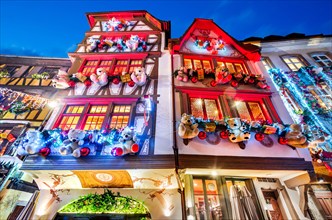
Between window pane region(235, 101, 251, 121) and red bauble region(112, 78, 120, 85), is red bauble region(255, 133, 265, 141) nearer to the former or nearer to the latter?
window pane region(235, 101, 251, 121)

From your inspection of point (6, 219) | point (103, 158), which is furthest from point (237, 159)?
point (6, 219)

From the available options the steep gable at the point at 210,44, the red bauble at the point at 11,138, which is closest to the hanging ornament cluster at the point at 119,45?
the steep gable at the point at 210,44

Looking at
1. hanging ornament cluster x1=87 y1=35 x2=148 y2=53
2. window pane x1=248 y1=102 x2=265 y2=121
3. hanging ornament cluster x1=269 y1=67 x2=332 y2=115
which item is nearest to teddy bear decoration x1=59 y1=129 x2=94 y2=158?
hanging ornament cluster x1=87 y1=35 x2=148 y2=53

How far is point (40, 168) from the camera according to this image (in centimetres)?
661

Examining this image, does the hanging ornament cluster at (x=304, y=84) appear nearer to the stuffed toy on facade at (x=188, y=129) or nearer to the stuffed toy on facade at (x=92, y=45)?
the stuffed toy on facade at (x=188, y=129)

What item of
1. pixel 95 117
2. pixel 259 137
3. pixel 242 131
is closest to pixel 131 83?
pixel 95 117

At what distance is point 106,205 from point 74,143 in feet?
9.04

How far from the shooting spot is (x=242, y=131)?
6953mm

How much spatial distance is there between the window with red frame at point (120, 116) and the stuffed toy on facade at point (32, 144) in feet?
9.05

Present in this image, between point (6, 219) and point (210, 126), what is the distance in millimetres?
10309

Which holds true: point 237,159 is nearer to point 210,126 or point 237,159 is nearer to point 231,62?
point 210,126

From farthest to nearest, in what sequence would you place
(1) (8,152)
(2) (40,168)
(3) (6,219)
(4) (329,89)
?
(4) (329,89)
(1) (8,152)
(3) (6,219)
(2) (40,168)

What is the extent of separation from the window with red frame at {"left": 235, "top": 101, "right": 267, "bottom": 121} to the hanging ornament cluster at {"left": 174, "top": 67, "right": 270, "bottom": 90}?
3.50ft

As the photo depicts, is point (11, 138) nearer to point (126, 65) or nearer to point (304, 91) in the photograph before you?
point (126, 65)
